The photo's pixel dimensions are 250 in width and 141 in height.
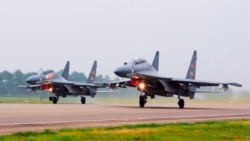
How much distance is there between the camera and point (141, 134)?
608 inches

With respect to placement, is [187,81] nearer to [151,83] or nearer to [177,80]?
[177,80]

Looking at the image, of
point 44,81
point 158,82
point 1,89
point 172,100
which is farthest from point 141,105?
point 1,89

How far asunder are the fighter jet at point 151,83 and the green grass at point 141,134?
21.3 metres

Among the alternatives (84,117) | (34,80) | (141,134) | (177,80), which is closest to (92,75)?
(34,80)

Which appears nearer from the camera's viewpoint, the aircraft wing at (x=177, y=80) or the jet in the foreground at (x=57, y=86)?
the aircraft wing at (x=177, y=80)

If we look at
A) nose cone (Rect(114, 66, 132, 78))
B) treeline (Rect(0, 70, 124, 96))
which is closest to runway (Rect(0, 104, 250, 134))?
nose cone (Rect(114, 66, 132, 78))

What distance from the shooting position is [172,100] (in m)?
64.9

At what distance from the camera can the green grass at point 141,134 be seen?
13891 mm

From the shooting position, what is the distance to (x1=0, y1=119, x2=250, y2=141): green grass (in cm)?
1389

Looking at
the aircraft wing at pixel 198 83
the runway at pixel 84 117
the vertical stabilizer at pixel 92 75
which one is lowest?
the runway at pixel 84 117

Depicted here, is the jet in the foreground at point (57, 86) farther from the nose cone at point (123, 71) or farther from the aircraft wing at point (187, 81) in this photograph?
the nose cone at point (123, 71)

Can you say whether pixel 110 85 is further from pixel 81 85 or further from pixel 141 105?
pixel 81 85

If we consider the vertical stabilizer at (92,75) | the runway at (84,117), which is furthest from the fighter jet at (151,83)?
the vertical stabilizer at (92,75)

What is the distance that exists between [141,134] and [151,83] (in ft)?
84.1
